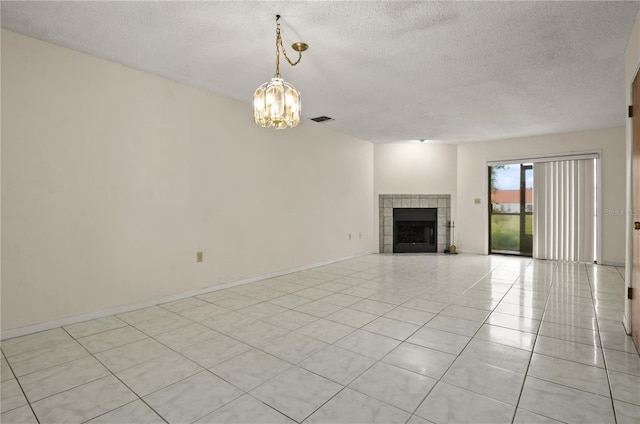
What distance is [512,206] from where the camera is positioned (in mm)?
6910

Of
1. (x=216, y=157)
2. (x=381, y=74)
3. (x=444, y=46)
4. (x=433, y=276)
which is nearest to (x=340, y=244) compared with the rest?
(x=433, y=276)

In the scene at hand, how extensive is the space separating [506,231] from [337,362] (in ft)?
22.0

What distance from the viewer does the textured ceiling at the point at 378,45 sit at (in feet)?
7.48

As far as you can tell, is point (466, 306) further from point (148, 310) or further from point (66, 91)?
point (66, 91)

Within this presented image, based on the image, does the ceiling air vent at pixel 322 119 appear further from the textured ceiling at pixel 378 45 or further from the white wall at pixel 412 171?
the white wall at pixel 412 171

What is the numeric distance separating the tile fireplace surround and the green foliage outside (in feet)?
3.47

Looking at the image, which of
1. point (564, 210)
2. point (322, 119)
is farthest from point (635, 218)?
point (564, 210)

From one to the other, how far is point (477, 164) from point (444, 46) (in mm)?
4769

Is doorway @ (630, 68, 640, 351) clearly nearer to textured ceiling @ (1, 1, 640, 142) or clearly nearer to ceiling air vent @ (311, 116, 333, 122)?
textured ceiling @ (1, 1, 640, 142)

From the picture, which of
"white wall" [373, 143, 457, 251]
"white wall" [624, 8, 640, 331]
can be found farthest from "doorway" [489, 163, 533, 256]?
"white wall" [624, 8, 640, 331]

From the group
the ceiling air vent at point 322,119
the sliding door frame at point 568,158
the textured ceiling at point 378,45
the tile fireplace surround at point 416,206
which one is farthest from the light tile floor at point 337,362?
the tile fireplace surround at point 416,206

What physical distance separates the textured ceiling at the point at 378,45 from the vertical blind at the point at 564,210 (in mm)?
1779

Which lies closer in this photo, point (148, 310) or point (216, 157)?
point (148, 310)

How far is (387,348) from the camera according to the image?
235 centimetres
